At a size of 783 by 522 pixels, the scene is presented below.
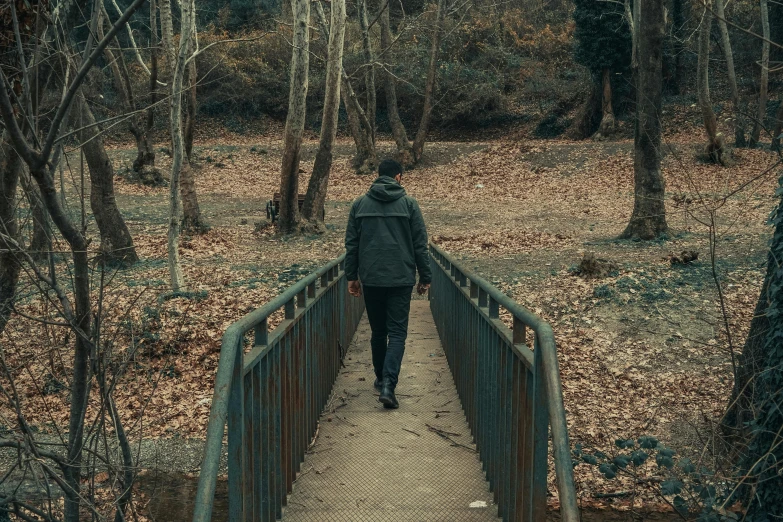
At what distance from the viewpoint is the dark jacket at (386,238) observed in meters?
7.27

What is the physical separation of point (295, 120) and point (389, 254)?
45.2ft

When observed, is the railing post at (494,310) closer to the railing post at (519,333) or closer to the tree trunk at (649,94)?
the railing post at (519,333)

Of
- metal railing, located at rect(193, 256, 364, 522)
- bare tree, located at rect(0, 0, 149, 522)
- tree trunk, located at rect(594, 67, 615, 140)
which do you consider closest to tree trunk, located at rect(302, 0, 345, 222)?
metal railing, located at rect(193, 256, 364, 522)

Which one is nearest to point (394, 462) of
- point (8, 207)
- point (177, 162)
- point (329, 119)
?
point (8, 207)

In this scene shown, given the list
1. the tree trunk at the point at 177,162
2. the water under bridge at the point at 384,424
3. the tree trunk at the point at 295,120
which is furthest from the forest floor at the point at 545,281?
the water under bridge at the point at 384,424

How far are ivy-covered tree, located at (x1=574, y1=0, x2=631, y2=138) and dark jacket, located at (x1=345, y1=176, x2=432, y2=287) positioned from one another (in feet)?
98.2

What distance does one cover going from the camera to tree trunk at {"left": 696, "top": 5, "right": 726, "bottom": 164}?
85.9ft

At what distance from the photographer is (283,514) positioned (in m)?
5.01

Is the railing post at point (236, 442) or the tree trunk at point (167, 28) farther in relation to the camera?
the tree trunk at point (167, 28)

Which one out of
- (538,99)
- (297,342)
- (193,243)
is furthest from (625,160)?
(297,342)

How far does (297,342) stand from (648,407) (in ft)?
18.4

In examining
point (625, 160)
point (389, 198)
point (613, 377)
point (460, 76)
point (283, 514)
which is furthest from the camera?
point (460, 76)

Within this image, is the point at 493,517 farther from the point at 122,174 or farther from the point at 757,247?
the point at 122,174

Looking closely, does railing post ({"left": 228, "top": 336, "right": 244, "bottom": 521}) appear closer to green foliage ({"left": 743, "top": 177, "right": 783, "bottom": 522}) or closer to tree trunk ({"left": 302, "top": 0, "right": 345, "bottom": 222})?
green foliage ({"left": 743, "top": 177, "right": 783, "bottom": 522})
